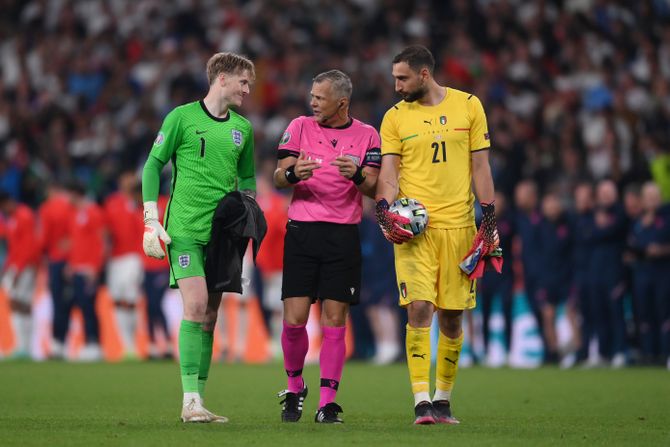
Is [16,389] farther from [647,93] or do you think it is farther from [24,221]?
[647,93]

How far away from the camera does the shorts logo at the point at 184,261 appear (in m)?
8.66

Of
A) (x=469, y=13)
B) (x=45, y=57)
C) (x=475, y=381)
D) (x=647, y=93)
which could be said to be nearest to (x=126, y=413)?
(x=475, y=381)

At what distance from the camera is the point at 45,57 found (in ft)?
85.9

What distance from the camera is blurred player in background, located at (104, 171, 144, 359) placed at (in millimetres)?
19234

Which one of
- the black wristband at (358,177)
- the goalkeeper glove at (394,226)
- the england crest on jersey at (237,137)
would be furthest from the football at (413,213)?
the england crest on jersey at (237,137)

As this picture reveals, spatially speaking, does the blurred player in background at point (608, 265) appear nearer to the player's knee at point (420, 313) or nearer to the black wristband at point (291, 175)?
the player's knee at point (420, 313)

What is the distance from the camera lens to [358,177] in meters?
8.84

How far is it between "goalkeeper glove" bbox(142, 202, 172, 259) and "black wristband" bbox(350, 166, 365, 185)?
53.7 inches

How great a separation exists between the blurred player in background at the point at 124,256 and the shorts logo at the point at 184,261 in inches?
419

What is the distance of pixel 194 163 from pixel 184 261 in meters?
0.71

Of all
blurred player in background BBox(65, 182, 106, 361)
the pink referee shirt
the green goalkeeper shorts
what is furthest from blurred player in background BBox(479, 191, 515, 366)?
the green goalkeeper shorts

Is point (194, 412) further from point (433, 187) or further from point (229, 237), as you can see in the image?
point (433, 187)

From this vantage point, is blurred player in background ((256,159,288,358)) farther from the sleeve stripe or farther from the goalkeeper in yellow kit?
the goalkeeper in yellow kit

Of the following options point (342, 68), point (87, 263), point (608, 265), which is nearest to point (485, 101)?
point (342, 68)
